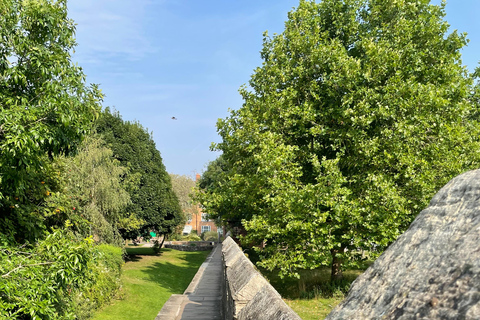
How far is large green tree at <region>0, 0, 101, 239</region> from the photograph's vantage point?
5329 millimetres

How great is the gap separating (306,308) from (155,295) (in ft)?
25.9

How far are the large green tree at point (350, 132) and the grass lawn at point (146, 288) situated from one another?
497cm

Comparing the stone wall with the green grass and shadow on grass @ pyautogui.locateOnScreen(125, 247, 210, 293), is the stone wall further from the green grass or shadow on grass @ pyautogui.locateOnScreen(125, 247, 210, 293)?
shadow on grass @ pyautogui.locateOnScreen(125, 247, 210, 293)

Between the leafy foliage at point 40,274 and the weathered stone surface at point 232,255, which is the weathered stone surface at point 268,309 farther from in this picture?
the weathered stone surface at point 232,255

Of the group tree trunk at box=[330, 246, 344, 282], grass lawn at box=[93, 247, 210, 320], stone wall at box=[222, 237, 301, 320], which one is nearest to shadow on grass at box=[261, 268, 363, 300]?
tree trunk at box=[330, 246, 344, 282]

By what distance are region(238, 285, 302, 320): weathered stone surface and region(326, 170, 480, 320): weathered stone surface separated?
169cm

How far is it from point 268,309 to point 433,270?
2.48m

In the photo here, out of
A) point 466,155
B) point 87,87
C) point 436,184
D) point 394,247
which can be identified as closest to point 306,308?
point 436,184

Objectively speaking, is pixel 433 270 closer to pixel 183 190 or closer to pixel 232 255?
pixel 232 255

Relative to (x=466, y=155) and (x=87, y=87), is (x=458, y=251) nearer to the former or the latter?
(x=87, y=87)

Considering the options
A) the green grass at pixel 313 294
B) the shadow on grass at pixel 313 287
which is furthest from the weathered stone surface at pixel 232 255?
the shadow on grass at pixel 313 287

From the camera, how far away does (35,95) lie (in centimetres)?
633

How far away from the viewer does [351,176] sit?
44.0 feet

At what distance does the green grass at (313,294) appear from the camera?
38.7ft
